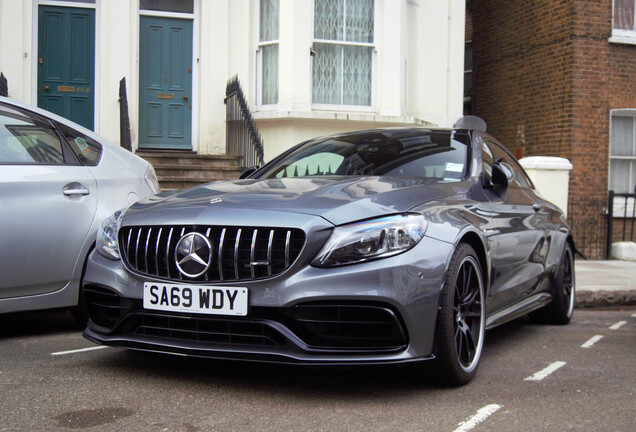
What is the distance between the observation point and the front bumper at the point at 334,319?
351cm

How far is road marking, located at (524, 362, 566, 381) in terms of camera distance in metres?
4.30

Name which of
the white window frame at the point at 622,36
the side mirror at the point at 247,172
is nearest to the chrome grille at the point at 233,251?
the side mirror at the point at 247,172

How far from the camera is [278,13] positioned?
12250mm

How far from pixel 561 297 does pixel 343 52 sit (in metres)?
7.10

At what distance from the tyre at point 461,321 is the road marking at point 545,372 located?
1.17ft

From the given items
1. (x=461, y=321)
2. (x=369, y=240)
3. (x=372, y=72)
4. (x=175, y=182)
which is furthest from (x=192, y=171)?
(x=369, y=240)

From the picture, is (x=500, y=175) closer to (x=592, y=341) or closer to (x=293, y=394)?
(x=592, y=341)

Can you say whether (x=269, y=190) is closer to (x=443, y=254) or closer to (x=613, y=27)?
(x=443, y=254)

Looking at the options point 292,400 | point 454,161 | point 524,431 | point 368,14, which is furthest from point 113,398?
point 368,14

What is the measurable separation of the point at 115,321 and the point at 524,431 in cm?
203

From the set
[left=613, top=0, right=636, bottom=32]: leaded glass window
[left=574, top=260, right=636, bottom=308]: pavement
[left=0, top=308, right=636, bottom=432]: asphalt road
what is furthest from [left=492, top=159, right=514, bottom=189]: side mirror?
[left=613, top=0, right=636, bottom=32]: leaded glass window

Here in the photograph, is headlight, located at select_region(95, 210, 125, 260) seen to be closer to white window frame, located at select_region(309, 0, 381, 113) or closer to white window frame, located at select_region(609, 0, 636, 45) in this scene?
white window frame, located at select_region(309, 0, 381, 113)

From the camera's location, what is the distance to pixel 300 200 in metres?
3.88

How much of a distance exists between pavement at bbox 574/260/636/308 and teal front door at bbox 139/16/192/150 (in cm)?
636
